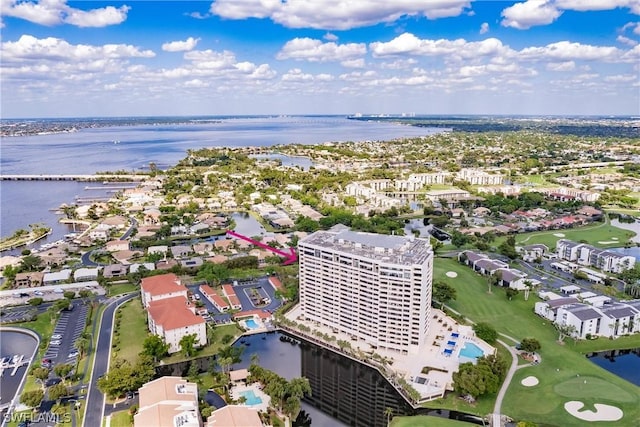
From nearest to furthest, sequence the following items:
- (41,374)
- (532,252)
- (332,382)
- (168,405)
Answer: (168,405)
(41,374)
(332,382)
(532,252)

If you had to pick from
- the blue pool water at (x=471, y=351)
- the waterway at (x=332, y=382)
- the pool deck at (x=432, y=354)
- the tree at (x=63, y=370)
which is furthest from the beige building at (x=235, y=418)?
→ the blue pool water at (x=471, y=351)

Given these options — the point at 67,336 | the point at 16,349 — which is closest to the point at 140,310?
the point at 67,336

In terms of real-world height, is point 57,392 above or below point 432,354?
above

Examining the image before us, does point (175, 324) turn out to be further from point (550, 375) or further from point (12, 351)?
point (550, 375)

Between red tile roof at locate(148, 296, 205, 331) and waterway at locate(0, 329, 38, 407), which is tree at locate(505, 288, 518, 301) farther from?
waterway at locate(0, 329, 38, 407)

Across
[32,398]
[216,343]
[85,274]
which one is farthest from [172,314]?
[85,274]

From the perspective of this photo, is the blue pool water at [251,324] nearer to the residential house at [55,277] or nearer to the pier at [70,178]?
the residential house at [55,277]

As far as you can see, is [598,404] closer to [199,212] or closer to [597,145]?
[199,212]

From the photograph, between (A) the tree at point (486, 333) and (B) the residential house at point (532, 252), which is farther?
(B) the residential house at point (532, 252)
